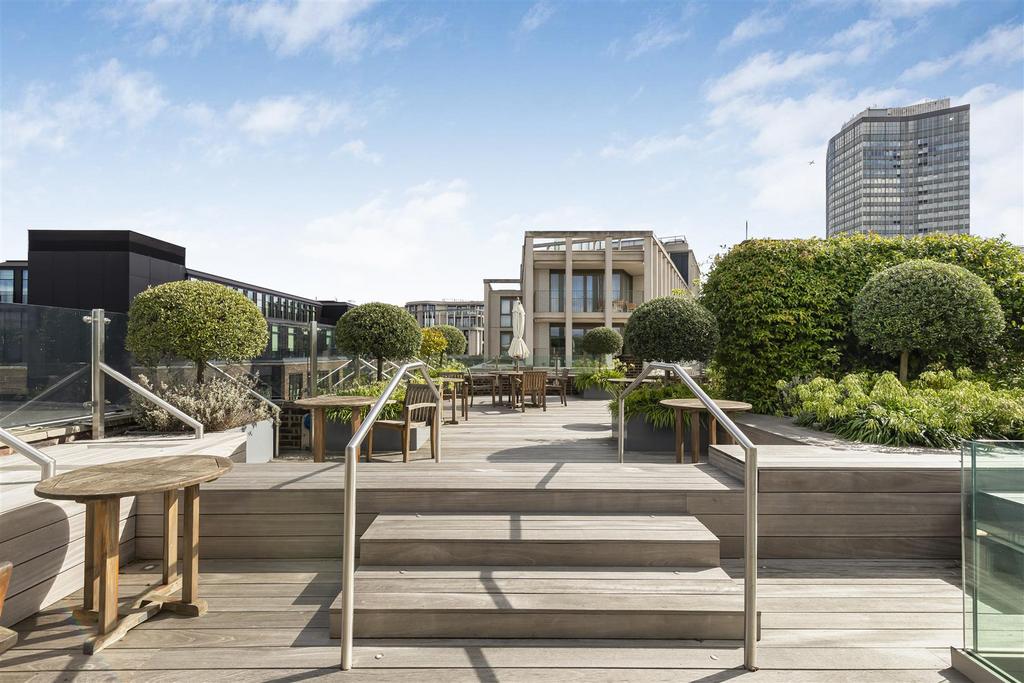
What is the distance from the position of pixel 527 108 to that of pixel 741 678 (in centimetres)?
916

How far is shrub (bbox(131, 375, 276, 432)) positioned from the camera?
5605 mm

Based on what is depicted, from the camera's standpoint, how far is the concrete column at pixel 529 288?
2516cm

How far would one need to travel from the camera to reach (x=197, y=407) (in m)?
5.70

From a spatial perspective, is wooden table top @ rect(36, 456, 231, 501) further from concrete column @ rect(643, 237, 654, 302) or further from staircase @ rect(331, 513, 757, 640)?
concrete column @ rect(643, 237, 654, 302)

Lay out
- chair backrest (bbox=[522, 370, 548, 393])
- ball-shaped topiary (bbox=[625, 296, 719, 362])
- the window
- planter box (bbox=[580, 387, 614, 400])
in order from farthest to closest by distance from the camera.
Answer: the window
planter box (bbox=[580, 387, 614, 400])
chair backrest (bbox=[522, 370, 548, 393])
ball-shaped topiary (bbox=[625, 296, 719, 362])

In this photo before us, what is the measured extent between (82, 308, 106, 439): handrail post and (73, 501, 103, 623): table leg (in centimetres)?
343

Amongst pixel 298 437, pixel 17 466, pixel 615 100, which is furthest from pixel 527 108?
pixel 17 466

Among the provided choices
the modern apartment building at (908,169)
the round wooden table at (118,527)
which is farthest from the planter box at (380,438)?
the modern apartment building at (908,169)

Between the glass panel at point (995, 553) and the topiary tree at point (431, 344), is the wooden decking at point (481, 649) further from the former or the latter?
the topiary tree at point (431, 344)

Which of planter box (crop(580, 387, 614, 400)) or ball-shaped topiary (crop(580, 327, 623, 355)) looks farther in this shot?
ball-shaped topiary (crop(580, 327, 623, 355))

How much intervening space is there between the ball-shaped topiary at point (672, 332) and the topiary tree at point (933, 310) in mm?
2048

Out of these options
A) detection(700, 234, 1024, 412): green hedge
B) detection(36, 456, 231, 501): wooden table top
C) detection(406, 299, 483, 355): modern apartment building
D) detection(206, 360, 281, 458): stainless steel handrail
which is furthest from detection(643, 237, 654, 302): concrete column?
detection(406, 299, 483, 355): modern apartment building

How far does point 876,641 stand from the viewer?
2578 mm

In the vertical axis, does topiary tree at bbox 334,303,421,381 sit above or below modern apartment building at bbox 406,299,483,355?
below
